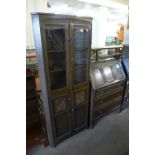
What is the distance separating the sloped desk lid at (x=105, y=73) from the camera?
7.52ft

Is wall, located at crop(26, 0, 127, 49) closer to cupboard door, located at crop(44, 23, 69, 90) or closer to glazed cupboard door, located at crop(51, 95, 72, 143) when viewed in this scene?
cupboard door, located at crop(44, 23, 69, 90)

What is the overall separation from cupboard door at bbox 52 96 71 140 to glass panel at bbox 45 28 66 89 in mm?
230

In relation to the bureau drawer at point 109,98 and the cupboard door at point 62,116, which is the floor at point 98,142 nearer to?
the cupboard door at point 62,116

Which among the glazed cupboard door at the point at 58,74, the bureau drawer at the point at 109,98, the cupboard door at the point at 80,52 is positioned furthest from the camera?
the bureau drawer at the point at 109,98

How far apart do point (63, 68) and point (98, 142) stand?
4.47 ft

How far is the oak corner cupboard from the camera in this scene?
1.59 metres

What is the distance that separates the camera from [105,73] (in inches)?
97.6

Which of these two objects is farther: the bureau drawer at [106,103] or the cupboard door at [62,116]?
the bureau drawer at [106,103]

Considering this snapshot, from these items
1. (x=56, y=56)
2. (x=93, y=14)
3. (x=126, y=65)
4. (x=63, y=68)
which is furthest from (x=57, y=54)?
(x=93, y=14)

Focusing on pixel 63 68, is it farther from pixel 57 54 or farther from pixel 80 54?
pixel 80 54

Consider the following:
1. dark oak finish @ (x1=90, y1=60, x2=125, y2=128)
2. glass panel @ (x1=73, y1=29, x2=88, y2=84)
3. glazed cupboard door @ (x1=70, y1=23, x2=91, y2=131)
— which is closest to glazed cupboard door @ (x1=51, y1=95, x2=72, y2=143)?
glazed cupboard door @ (x1=70, y1=23, x2=91, y2=131)

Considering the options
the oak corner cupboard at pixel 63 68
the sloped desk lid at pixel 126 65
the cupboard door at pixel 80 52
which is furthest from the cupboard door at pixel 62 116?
the sloped desk lid at pixel 126 65
